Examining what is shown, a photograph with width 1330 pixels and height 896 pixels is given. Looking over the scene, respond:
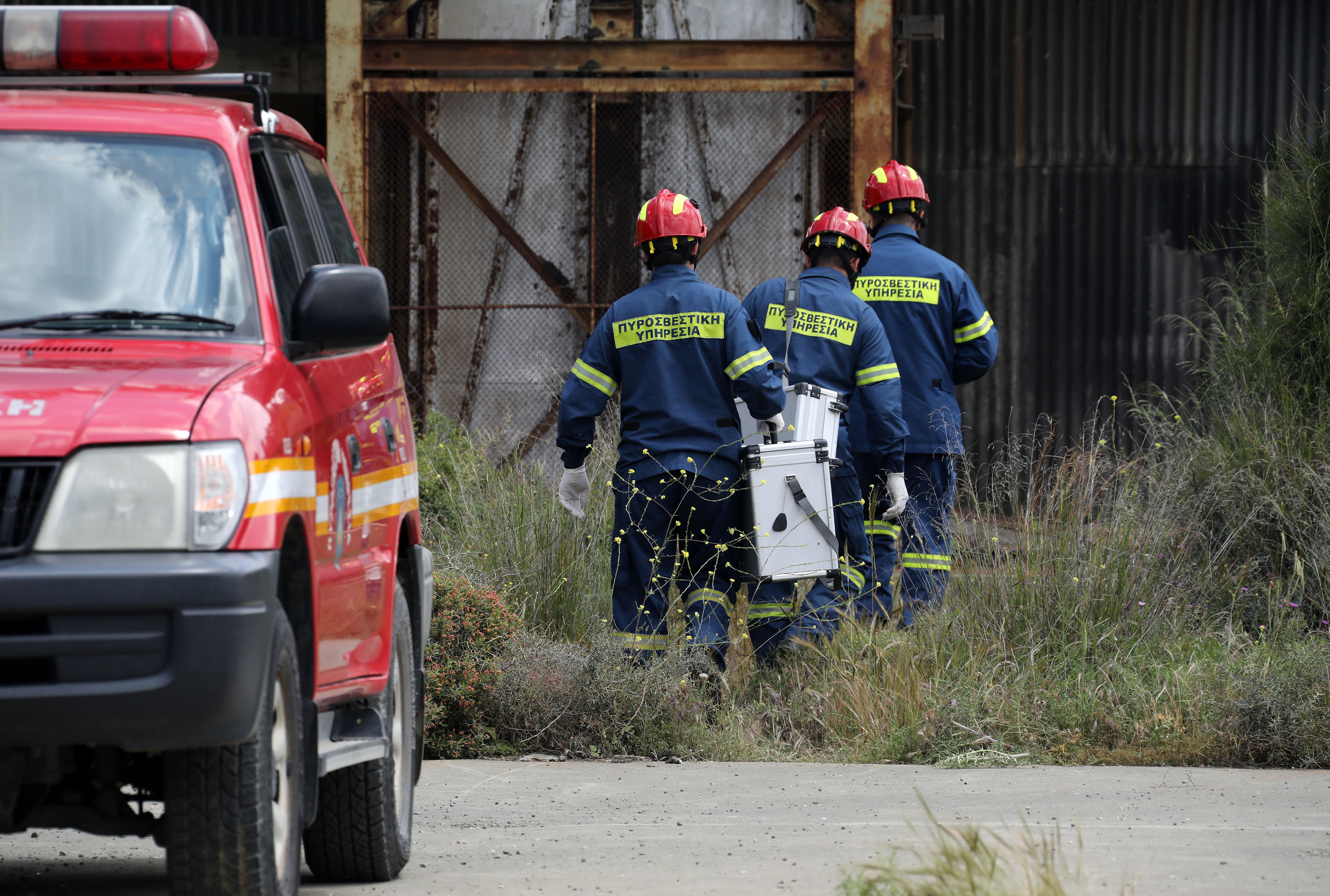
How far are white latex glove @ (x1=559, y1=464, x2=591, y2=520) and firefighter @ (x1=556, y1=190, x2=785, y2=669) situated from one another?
0.01 m

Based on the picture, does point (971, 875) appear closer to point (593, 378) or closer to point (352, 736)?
point (352, 736)

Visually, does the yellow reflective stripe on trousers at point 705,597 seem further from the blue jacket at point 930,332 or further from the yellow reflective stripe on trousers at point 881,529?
the blue jacket at point 930,332

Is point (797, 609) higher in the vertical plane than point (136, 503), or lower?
lower

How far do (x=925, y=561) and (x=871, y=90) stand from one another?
3831mm

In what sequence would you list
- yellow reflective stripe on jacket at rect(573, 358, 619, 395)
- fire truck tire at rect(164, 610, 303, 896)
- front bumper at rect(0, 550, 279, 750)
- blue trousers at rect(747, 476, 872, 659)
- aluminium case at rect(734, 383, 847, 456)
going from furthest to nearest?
aluminium case at rect(734, 383, 847, 456) → blue trousers at rect(747, 476, 872, 659) → yellow reflective stripe on jacket at rect(573, 358, 619, 395) → fire truck tire at rect(164, 610, 303, 896) → front bumper at rect(0, 550, 279, 750)

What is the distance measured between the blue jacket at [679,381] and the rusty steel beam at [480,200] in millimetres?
3646

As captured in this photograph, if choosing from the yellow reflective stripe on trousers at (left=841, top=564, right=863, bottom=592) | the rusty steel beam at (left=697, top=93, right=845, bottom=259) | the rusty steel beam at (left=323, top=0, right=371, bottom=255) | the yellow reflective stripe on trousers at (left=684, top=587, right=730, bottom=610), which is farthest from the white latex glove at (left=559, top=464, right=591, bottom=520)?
the rusty steel beam at (left=697, top=93, right=845, bottom=259)

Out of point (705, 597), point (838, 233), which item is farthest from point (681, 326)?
point (838, 233)

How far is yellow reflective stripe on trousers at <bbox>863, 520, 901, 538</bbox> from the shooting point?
7859mm

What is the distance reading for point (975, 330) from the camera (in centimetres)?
827

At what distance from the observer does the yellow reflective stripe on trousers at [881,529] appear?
7859 mm

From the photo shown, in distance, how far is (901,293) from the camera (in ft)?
27.2

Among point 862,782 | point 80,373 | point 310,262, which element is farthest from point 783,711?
point 80,373

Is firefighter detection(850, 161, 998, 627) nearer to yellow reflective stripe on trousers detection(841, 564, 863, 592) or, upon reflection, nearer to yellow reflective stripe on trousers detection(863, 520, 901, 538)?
yellow reflective stripe on trousers detection(863, 520, 901, 538)
